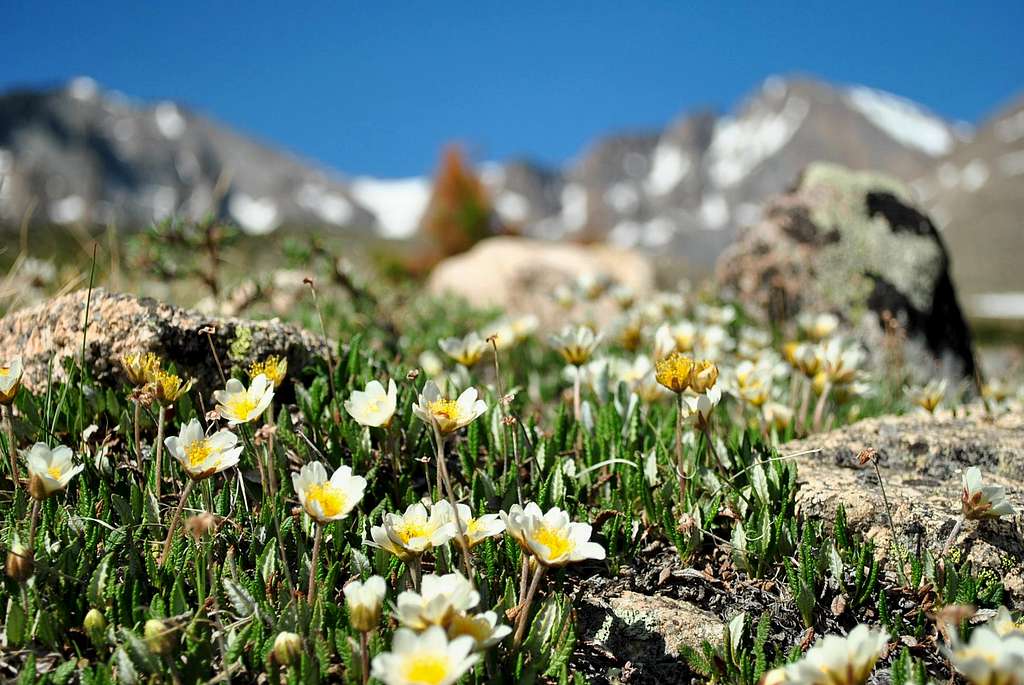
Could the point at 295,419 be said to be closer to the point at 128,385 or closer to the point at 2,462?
the point at 128,385

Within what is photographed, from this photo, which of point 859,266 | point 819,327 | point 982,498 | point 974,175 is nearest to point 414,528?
point 982,498

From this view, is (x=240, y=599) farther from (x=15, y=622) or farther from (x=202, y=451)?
(x=15, y=622)

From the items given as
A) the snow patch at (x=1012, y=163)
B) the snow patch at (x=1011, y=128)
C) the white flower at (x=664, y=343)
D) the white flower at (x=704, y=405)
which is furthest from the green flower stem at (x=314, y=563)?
the snow patch at (x=1011, y=128)

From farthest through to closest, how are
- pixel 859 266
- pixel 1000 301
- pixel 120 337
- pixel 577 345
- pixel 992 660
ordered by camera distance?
pixel 1000 301 → pixel 859 266 → pixel 577 345 → pixel 120 337 → pixel 992 660

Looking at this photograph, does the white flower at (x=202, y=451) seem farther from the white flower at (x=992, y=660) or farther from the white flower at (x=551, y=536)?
the white flower at (x=992, y=660)

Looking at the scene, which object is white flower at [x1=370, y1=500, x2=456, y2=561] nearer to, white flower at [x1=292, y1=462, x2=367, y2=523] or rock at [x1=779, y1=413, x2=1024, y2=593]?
white flower at [x1=292, y1=462, x2=367, y2=523]

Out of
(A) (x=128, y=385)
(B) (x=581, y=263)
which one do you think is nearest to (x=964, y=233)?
(B) (x=581, y=263)
